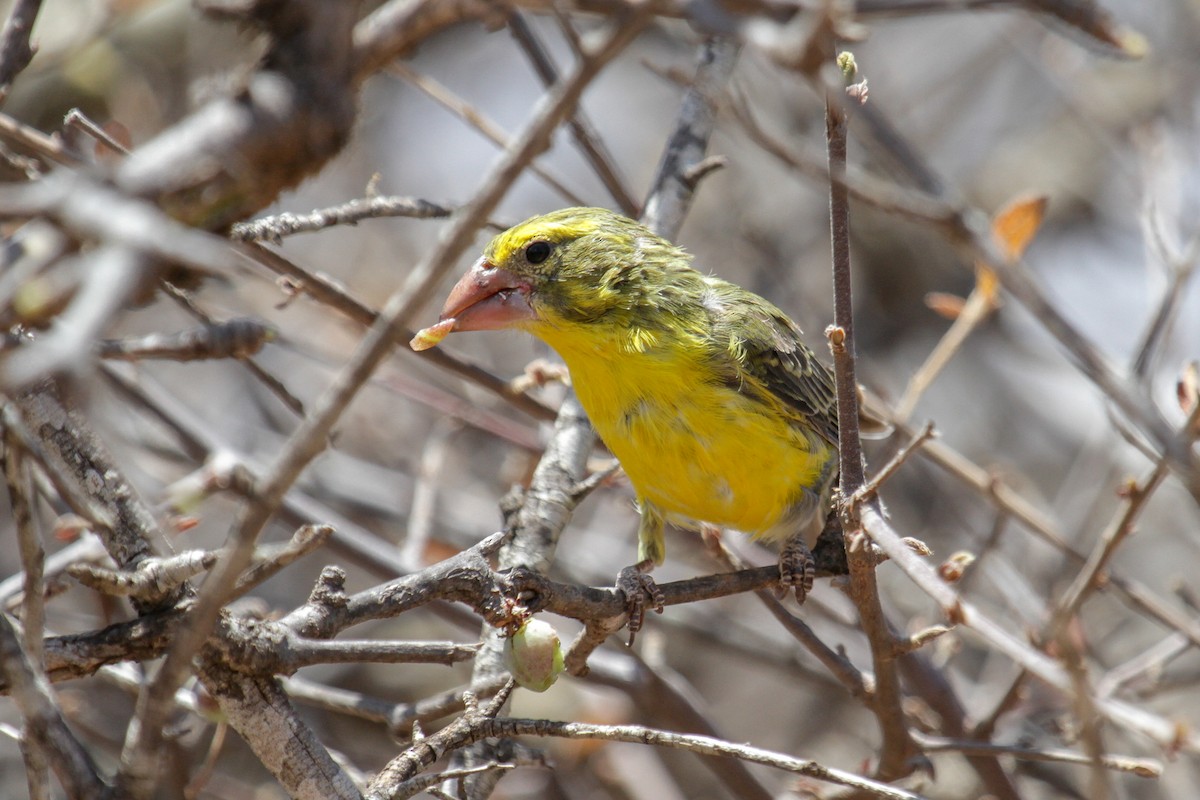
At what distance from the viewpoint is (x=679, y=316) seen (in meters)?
3.48

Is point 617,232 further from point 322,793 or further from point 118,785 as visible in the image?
point 118,785

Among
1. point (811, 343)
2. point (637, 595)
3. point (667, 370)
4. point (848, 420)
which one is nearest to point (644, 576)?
point (637, 595)

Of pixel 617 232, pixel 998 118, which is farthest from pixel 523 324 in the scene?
pixel 998 118

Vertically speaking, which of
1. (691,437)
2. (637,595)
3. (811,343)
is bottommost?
(637,595)

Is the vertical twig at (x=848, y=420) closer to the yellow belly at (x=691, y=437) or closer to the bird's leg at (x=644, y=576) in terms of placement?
the bird's leg at (x=644, y=576)

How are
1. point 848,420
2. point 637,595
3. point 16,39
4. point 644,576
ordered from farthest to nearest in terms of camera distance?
point 644,576
point 637,595
point 16,39
point 848,420

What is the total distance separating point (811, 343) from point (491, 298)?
105 inches

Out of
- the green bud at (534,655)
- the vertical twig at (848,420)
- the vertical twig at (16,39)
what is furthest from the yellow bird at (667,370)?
the vertical twig at (16,39)

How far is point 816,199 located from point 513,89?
6.45 ft

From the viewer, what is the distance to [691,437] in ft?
10.7

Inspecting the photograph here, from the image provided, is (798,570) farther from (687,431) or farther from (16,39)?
(16,39)

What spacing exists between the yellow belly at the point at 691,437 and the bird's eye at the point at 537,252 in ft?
1.06

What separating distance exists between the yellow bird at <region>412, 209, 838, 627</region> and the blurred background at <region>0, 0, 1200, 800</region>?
0.32 meters

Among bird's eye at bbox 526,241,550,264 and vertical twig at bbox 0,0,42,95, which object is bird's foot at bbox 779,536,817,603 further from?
vertical twig at bbox 0,0,42,95
